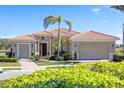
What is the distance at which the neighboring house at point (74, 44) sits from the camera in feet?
99.3

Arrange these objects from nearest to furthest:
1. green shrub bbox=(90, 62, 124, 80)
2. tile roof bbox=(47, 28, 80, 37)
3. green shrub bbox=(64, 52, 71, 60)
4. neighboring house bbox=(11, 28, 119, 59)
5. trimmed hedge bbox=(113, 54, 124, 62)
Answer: green shrub bbox=(90, 62, 124, 80)
trimmed hedge bbox=(113, 54, 124, 62)
neighboring house bbox=(11, 28, 119, 59)
tile roof bbox=(47, 28, 80, 37)
green shrub bbox=(64, 52, 71, 60)

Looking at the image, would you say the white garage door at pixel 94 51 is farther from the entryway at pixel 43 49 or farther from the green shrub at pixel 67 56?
the entryway at pixel 43 49

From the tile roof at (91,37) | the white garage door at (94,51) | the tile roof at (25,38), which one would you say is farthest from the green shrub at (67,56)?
the tile roof at (25,38)

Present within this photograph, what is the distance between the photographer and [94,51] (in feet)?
104

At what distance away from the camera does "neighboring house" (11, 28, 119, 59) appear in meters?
30.3

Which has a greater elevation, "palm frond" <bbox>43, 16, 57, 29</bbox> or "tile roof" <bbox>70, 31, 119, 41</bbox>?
"palm frond" <bbox>43, 16, 57, 29</bbox>

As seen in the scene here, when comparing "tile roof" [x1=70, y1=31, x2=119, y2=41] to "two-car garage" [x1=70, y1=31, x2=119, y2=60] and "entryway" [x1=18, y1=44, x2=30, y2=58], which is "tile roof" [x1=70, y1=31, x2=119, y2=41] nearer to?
"two-car garage" [x1=70, y1=31, x2=119, y2=60]

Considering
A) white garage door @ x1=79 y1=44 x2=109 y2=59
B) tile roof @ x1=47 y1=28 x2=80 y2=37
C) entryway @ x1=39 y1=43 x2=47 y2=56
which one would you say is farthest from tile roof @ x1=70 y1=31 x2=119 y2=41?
entryway @ x1=39 y1=43 x2=47 y2=56

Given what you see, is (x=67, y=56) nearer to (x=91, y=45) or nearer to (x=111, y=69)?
(x=91, y=45)

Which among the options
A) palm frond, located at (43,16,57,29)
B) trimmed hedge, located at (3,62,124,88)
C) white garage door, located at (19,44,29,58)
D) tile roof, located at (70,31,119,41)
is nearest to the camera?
trimmed hedge, located at (3,62,124,88)

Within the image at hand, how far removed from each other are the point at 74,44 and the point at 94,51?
110 inches

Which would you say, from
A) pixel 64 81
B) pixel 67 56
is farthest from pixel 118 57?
pixel 64 81

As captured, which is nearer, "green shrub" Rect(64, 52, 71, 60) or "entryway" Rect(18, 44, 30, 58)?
"entryway" Rect(18, 44, 30, 58)

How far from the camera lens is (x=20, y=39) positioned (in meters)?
30.0
